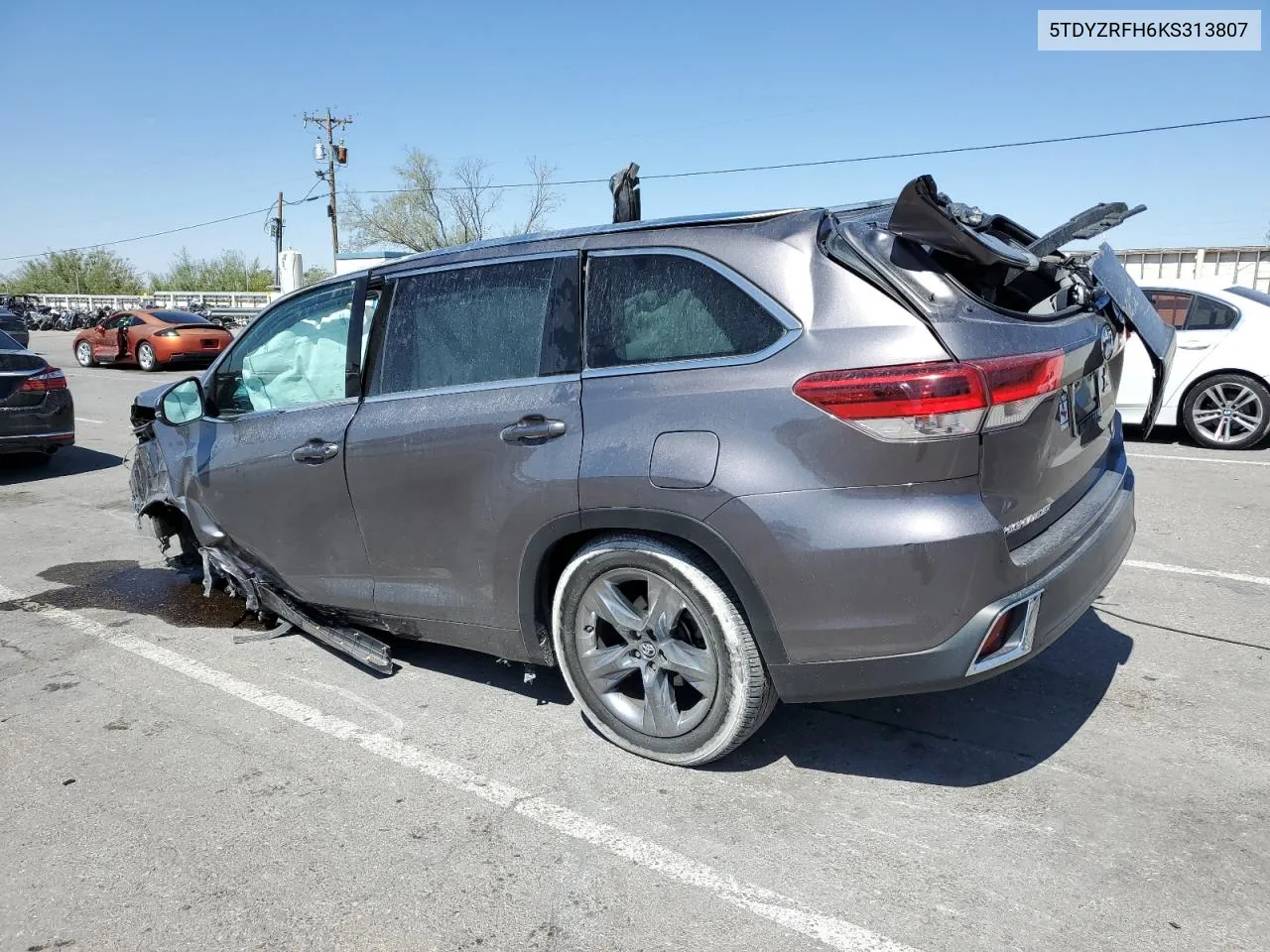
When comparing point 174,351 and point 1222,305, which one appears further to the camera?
point 174,351

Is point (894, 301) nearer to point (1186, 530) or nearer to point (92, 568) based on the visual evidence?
point (1186, 530)

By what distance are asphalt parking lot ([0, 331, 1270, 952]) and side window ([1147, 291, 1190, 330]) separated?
5.51 meters

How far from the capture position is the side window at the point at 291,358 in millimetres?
4086

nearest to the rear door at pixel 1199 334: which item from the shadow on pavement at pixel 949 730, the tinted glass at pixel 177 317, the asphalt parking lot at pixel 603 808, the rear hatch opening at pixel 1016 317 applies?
the asphalt parking lot at pixel 603 808

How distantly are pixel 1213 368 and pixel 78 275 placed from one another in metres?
90.2

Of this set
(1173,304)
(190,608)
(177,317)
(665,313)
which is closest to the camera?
(665,313)

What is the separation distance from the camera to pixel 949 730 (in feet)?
11.3

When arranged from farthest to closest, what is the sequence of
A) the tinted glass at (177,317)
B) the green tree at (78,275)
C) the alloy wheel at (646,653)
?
the green tree at (78,275) < the tinted glass at (177,317) < the alloy wheel at (646,653)

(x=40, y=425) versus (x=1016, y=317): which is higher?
(x=1016, y=317)

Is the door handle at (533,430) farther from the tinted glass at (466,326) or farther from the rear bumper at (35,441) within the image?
the rear bumper at (35,441)

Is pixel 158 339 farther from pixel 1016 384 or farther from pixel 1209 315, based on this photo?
pixel 1016 384

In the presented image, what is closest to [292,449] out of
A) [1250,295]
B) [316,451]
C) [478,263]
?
[316,451]

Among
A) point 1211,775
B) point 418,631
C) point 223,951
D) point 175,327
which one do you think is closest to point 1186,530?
point 1211,775

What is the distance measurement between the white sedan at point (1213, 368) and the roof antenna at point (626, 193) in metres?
6.67
